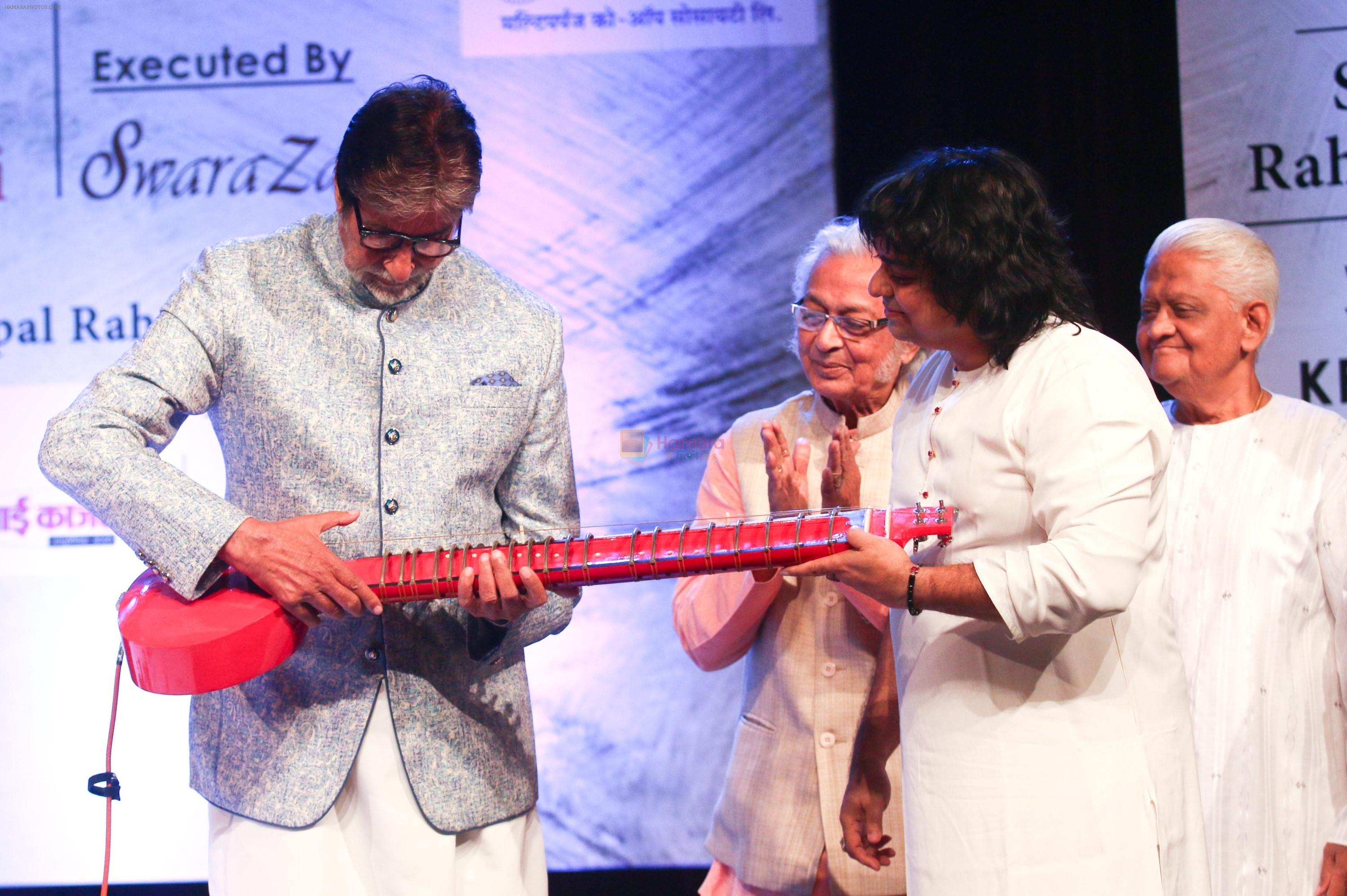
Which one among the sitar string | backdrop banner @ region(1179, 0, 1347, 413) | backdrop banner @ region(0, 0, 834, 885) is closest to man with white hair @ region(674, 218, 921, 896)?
the sitar string

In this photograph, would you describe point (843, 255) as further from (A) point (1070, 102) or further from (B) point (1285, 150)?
(B) point (1285, 150)

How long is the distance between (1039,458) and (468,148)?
3.36 feet

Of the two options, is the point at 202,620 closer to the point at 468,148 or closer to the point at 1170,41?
the point at 468,148

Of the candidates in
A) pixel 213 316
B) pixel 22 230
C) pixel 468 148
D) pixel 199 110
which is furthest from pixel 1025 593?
pixel 22 230

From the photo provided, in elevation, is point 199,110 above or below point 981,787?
above

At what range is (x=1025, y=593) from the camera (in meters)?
1.45

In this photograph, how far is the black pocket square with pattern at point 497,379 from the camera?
1905 mm

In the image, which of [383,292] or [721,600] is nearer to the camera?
[383,292]

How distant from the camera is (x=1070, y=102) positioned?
3385 mm

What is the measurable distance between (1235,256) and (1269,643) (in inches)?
31.4

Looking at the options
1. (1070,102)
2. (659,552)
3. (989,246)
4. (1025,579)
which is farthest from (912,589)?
(1070,102)

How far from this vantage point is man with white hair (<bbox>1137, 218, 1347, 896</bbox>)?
87.3 inches

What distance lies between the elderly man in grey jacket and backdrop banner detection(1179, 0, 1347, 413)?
98.0 inches

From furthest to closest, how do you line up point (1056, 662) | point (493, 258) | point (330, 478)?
1. point (493, 258)
2. point (330, 478)
3. point (1056, 662)
